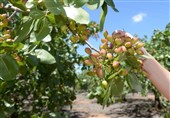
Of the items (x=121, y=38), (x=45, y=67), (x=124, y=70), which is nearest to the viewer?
(x=124, y=70)

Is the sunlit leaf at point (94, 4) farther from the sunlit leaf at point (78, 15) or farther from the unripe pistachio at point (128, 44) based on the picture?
the unripe pistachio at point (128, 44)

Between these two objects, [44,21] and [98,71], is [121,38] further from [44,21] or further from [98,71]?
[44,21]

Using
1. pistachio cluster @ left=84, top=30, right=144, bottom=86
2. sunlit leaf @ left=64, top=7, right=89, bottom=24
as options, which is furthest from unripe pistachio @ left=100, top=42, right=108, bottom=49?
sunlit leaf @ left=64, top=7, right=89, bottom=24

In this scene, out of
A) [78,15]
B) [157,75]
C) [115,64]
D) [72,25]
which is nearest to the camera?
[78,15]

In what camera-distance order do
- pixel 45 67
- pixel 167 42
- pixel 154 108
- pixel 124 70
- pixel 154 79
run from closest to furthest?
pixel 124 70, pixel 154 79, pixel 45 67, pixel 167 42, pixel 154 108

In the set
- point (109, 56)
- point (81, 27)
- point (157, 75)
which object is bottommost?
point (157, 75)

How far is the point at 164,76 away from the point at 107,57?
1.87 ft

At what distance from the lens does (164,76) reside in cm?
149

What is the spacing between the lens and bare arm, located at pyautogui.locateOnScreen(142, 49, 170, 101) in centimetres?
141

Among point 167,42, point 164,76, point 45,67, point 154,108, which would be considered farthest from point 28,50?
point 154,108

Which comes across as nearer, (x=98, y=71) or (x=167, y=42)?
(x=98, y=71)

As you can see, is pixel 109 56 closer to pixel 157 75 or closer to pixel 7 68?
pixel 7 68

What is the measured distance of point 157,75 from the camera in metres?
1.46

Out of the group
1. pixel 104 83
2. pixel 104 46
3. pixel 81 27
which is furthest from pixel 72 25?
pixel 104 83
